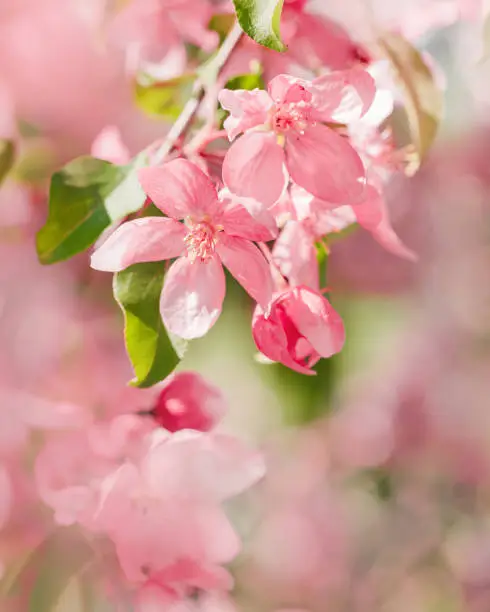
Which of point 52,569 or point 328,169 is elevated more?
point 328,169

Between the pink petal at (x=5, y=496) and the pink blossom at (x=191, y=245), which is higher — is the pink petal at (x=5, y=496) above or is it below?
below

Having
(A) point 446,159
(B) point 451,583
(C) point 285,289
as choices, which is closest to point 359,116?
(C) point 285,289

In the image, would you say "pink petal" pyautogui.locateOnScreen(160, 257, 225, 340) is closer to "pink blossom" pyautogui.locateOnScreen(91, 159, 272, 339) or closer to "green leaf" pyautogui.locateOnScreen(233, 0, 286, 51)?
"pink blossom" pyautogui.locateOnScreen(91, 159, 272, 339)

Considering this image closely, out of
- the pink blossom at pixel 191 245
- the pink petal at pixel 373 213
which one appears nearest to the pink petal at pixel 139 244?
the pink blossom at pixel 191 245

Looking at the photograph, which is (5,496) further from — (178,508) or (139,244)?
(139,244)

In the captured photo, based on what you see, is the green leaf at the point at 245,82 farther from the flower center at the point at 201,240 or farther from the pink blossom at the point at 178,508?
the pink blossom at the point at 178,508

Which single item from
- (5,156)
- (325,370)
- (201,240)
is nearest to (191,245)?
(201,240)
